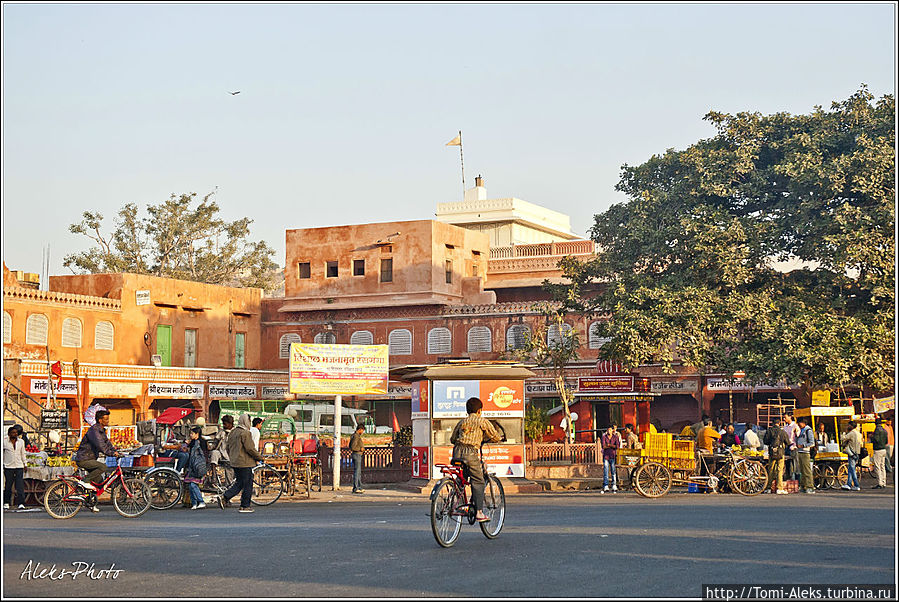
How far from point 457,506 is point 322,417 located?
40.9 metres

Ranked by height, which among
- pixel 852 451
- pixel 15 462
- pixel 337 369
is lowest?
pixel 852 451

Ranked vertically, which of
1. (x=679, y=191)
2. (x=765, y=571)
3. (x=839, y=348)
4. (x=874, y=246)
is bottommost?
(x=765, y=571)

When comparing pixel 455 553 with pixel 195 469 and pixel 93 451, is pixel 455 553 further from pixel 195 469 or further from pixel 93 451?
pixel 195 469

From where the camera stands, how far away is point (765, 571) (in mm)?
10852

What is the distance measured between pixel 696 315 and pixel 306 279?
28.5m

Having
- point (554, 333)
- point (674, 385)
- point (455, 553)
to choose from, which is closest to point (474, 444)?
point (455, 553)

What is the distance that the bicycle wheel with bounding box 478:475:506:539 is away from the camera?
13866 mm

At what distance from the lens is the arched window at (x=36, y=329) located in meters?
47.3

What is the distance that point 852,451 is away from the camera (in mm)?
27547

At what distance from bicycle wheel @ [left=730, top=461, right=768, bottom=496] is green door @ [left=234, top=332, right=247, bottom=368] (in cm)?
3599

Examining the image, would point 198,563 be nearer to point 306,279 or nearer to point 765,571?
point 765,571

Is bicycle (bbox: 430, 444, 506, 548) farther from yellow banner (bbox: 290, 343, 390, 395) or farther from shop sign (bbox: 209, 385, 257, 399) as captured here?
shop sign (bbox: 209, 385, 257, 399)

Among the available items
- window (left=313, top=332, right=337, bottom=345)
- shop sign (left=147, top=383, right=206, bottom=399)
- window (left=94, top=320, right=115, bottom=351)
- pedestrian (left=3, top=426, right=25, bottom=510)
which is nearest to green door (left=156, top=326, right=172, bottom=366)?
shop sign (left=147, top=383, right=206, bottom=399)

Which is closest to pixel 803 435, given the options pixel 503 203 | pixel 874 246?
pixel 874 246
